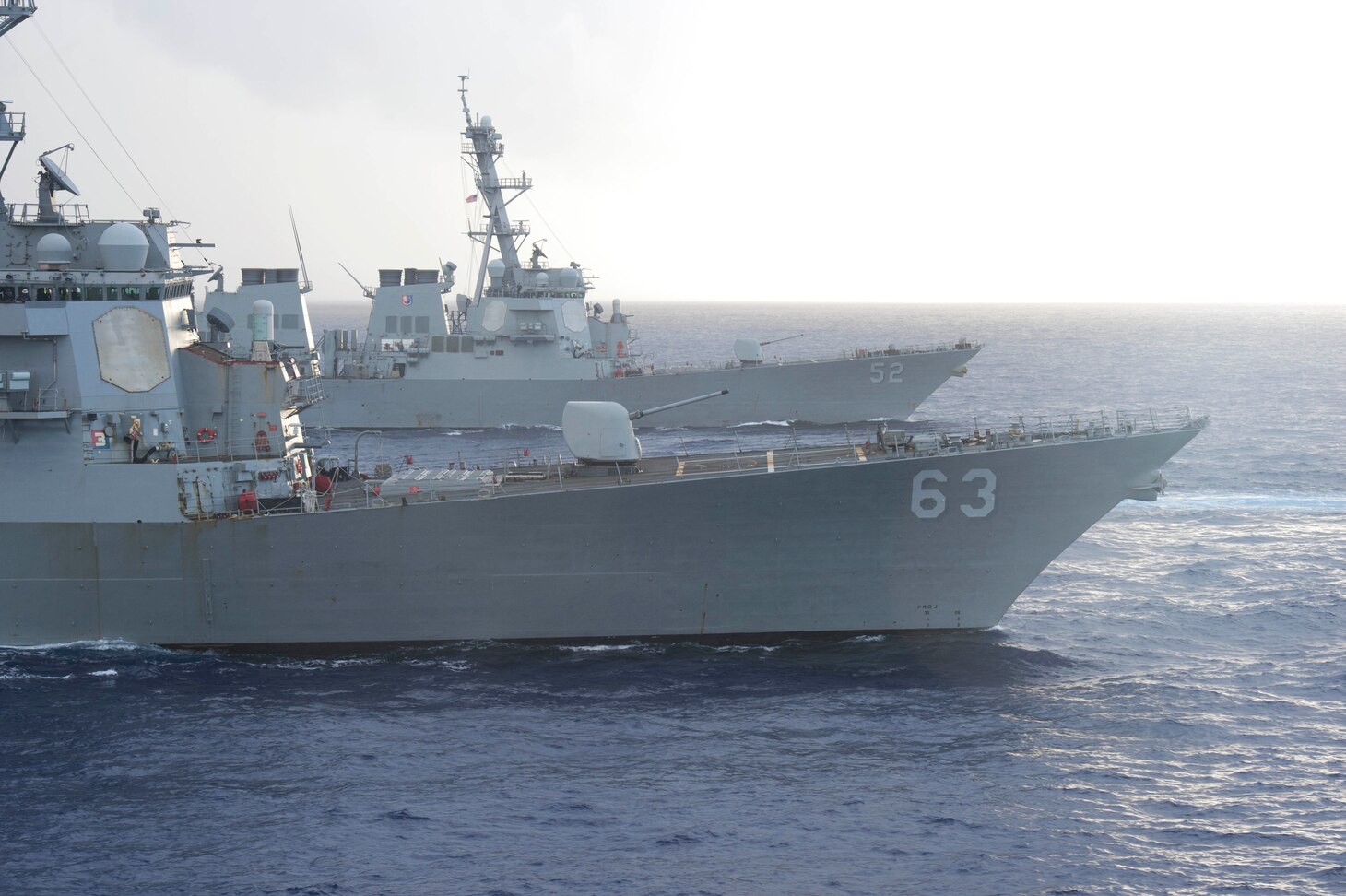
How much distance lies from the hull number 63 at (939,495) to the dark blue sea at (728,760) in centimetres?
233

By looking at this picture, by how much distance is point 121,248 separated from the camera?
20.9m

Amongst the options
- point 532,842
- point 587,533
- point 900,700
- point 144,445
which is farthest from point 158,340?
point 900,700

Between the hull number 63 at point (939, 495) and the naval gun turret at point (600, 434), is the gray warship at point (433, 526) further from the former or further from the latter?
the naval gun turret at point (600, 434)

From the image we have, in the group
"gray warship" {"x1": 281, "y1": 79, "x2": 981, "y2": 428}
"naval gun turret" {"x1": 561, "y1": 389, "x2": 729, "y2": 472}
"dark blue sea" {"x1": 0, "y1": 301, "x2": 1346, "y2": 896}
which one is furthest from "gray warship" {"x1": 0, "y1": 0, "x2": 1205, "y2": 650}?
"gray warship" {"x1": 281, "y1": 79, "x2": 981, "y2": 428}

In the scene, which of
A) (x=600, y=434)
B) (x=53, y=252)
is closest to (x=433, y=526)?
(x=600, y=434)

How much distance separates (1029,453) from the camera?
66.4 feet

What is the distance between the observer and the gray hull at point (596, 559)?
65.9 ft

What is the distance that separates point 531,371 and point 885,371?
47.2 ft

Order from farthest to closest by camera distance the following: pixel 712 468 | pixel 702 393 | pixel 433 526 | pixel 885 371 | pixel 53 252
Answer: pixel 885 371 → pixel 702 393 → pixel 712 468 → pixel 53 252 → pixel 433 526

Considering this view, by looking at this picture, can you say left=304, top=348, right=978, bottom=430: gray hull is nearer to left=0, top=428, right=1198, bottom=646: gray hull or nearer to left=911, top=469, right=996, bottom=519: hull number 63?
left=0, top=428, right=1198, bottom=646: gray hull

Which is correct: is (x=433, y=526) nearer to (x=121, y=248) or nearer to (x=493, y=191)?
(x=121, y=248)

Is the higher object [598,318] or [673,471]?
[598,318]

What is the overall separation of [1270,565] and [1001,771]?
12.7 m

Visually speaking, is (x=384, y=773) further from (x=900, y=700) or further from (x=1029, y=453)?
(x=1029, y=453)
